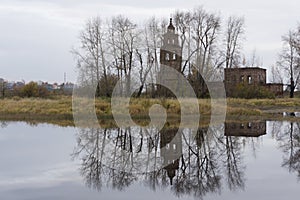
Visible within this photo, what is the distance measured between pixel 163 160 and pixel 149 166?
86cm

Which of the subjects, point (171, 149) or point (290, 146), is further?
point (290, 146)

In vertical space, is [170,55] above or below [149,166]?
above

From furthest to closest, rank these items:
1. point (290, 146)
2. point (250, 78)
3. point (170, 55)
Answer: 1. point (250, 78)
2. point (170, 55)
3. point (290, 146)

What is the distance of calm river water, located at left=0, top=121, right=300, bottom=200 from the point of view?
7.58 m

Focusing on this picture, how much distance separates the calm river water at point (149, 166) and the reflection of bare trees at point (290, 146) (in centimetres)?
2

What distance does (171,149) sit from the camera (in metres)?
12.6

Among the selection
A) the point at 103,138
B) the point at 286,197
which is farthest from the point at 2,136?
the point at 286,197

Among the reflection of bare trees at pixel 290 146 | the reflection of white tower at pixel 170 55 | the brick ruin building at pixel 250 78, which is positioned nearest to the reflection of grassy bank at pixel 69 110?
the reflection of white tower at pixel 170 55

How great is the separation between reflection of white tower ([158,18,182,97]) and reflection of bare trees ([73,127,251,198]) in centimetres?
1374

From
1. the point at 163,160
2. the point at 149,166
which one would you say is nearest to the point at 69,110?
the point at 163,160

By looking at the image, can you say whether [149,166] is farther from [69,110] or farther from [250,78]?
[250,78]

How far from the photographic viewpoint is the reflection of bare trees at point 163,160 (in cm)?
836

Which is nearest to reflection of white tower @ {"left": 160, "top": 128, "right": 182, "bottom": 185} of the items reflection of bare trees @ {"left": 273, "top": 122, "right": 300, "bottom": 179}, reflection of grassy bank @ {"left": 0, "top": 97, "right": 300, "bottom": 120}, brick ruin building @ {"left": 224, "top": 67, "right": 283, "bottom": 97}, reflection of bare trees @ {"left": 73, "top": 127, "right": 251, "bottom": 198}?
reflection of bare trees @ {"left": 73, "top": 127, "right": 251, "bottom": 198}

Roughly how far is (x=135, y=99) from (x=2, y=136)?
10.9 meters
